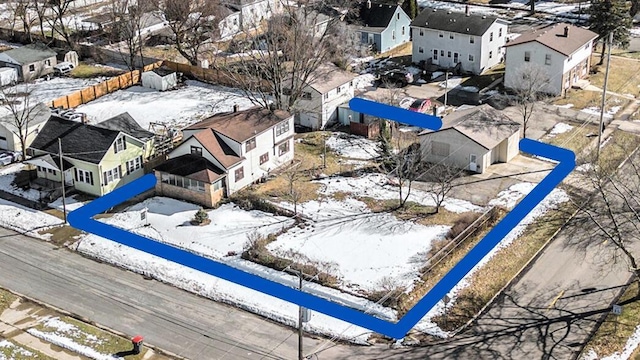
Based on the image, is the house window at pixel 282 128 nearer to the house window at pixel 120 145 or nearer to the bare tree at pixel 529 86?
the house window at pixel 120 145

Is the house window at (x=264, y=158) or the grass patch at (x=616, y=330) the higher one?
the house window at (x=264, y=158)

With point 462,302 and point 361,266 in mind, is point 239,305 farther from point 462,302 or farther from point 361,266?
point 462,302

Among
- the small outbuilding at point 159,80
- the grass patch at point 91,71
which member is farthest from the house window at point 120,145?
the grass patch at point 91,71

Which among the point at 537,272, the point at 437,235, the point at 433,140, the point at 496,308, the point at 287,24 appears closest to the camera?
the point at 496,308

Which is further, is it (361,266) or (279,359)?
(361,266)

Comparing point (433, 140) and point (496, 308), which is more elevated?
point (433, 140)

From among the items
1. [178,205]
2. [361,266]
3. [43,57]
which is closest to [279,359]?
[361,266]

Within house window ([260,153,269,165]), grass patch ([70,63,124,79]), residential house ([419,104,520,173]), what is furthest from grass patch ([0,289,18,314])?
grass patch ([70,63,124,79])
